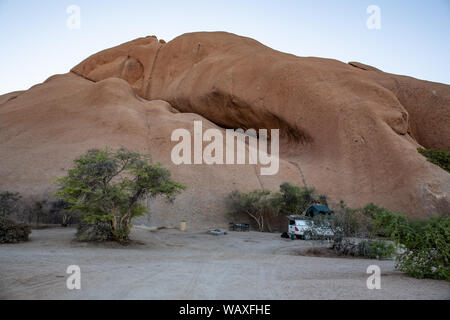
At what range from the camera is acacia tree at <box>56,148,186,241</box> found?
14180mm

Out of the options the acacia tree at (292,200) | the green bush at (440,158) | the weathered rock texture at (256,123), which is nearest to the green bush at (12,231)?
the weathered rock texture at (256,123)

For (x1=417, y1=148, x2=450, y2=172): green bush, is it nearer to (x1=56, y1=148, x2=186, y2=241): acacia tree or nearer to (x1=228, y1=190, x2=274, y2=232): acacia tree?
(x1=228, y1=190, x2=274, y2=232): acacia tree

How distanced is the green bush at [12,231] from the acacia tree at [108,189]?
80.0 inches

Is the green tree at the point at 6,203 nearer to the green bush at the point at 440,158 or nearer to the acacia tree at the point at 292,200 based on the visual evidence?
the acacia tree at the point at 292,200

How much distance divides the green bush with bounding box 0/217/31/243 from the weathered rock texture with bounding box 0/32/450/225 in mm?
12751

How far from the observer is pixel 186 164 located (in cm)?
3192

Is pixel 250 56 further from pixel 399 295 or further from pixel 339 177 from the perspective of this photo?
pixel 399 295

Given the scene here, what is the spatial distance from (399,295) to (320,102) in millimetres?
34592

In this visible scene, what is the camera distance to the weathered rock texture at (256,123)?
96.5 ft

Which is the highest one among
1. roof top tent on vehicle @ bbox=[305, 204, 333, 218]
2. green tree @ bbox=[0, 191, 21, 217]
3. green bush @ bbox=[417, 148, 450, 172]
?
green bush @ bbox=[417, 148, 450, 172]

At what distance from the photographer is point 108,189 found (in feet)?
47.4

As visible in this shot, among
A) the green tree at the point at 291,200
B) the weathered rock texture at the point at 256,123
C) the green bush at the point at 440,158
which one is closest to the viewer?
the green tree at the point at 291,200

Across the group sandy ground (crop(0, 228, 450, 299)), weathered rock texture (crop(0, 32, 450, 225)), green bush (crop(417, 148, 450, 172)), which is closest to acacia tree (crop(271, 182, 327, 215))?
weathered rock texture (crop(0, 32, 450, 225))
